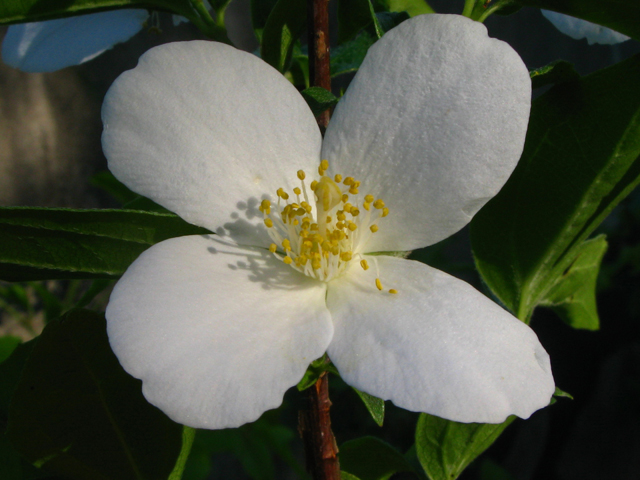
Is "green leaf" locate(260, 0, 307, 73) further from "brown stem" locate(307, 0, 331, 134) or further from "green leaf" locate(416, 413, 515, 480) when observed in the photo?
"green leaf" locate(416, 413, 515, 480)

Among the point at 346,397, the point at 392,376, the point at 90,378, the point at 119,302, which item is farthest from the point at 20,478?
the point at 346,397

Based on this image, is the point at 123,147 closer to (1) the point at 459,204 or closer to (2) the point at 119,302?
(2) the point at 119,302

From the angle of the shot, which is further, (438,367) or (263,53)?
(263,53)

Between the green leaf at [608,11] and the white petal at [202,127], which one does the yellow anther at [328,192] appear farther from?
the green leaf at [608,11]

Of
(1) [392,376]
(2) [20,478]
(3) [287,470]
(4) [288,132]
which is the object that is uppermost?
(4) [288,132]

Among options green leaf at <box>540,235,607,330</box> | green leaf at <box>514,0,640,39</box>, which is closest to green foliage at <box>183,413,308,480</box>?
green leaf at <box>540,235,607,330</box>

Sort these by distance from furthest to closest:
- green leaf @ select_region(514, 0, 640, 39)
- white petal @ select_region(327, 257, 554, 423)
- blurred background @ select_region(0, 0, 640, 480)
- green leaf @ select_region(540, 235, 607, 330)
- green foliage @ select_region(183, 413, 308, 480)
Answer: blurred background @ select_region(0, 0, 640, 480) < green foliage @ select_region(183, 413, 308, 480) < green leaf @ select_region(540, 235, 607, 330) < green leaf @ select_region(514, 0, 640, 39) < white petal @ select_region(327, 257, 554, 423)
